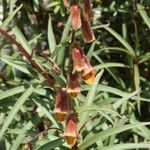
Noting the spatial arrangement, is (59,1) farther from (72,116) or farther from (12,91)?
(72,116)

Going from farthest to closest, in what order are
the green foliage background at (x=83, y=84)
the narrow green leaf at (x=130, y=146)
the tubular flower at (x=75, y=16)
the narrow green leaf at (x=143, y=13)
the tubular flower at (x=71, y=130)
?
1. the narrow green leaf at (x=143, y=13)
2. the green foliage background at (x=83, y=84)
3. the narrow green leaf at (x=130, y=146)
4. the tubular flower at (x=71, y=130)
5. the tubular flower at (x=75, y=16)

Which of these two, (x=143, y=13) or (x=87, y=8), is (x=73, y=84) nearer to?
(x=87, y=8)

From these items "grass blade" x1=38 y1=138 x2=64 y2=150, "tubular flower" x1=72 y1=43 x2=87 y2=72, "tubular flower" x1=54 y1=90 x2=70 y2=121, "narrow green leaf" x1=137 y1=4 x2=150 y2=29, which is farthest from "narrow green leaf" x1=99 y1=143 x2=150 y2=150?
"narrow green leaf" x1=137 y1=4 x2=150 y2=29

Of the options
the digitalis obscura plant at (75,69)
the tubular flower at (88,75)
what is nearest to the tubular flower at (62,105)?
the digitalis obscura plant at (75,69)

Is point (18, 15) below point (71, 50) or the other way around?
below

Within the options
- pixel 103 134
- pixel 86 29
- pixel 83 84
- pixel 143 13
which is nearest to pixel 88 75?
pixel 86 29

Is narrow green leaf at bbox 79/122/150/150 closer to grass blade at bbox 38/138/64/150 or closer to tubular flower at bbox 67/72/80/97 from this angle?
grass blade at bbox 38/138/64/150

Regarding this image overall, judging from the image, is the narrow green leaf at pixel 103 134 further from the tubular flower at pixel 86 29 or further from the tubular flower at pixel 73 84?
the tubular flower at pixel 86 29

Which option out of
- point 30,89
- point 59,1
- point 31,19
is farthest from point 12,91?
point 31,19
